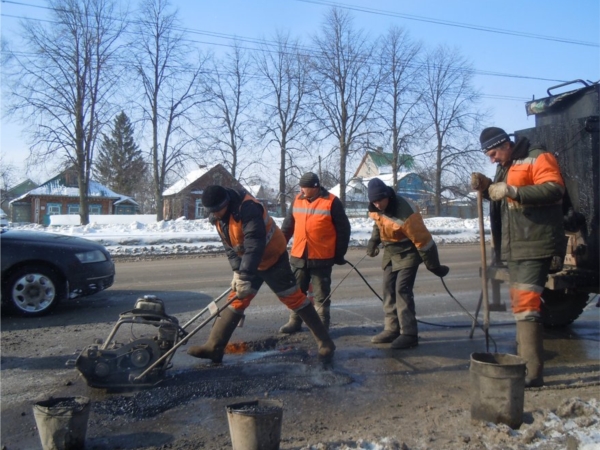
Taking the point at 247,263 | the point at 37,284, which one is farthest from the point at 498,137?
the point at 37,284

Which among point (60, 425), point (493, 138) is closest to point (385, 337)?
point (493, 138)

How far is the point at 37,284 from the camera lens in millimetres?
7332

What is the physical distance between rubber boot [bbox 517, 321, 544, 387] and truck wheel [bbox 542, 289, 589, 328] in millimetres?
2082

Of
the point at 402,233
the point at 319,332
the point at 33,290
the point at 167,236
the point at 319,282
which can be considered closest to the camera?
the point at 319,332

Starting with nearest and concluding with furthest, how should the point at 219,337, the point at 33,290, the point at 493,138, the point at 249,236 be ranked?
the point at 493,138 → the point at 249,236 → the point at 219,337 → the point at 33,290

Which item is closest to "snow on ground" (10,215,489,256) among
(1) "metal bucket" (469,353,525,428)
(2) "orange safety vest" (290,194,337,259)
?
(2) "orange safety vest" (290,194,337,259)

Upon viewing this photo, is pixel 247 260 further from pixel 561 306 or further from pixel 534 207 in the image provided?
pixel 561 306

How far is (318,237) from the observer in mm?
6066

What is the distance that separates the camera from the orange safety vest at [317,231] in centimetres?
605

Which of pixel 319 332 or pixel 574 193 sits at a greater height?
pixel 574 193

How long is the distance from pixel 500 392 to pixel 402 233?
92.2 inches

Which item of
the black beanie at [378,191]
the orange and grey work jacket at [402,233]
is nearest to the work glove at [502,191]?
the orange and grey work jacket at [402,233]

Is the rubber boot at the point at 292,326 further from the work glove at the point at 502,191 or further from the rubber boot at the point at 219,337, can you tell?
the work glove at the point at 502,191

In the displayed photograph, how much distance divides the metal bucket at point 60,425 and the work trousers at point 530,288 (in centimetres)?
329
